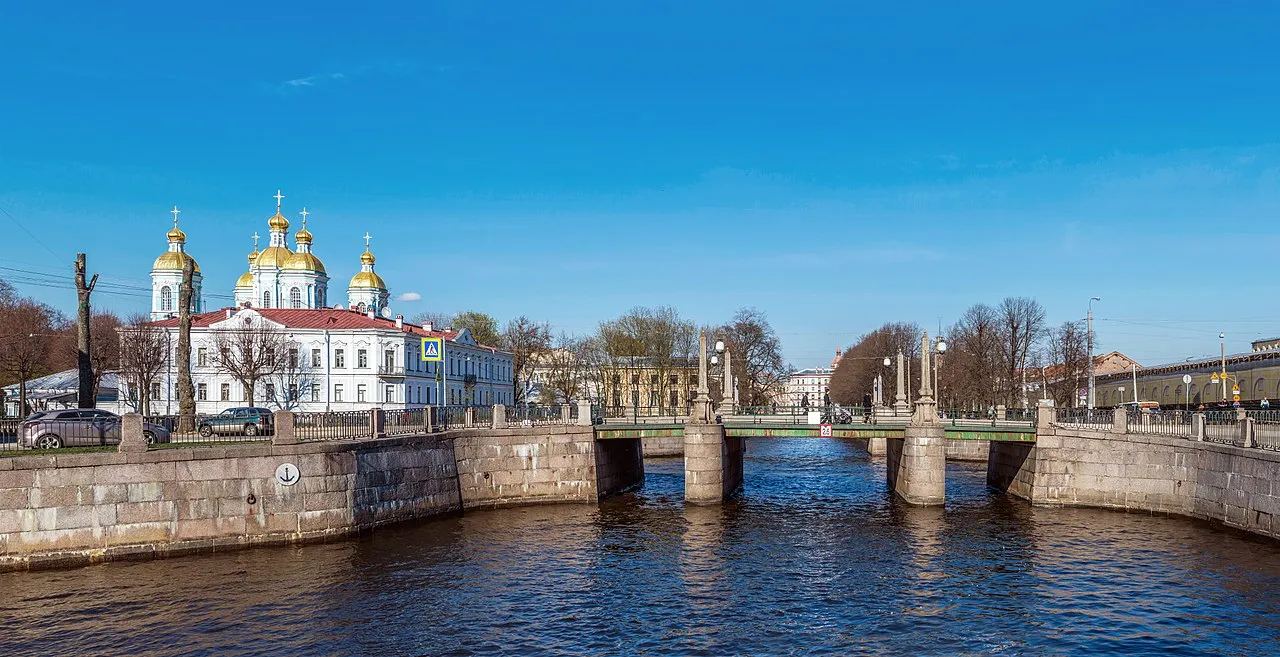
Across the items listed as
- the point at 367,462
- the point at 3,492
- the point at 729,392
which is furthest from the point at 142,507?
the point at 729,392

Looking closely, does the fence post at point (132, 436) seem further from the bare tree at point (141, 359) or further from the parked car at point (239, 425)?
the bare tree at point (141, 359)

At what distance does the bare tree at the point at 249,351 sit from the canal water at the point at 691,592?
41.3 meters

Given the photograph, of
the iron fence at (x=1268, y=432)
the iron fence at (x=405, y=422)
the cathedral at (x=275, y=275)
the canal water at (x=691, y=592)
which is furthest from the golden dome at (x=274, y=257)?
the iron fence at (x=1268, y=432)

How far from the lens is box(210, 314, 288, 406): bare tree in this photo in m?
72.1

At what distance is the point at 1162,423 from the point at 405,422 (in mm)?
31628

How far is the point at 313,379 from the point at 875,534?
55.1m

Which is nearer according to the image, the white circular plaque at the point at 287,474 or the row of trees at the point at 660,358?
the white circular plaque at the point at 287,474

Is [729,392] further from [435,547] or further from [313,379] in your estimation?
[313,379]

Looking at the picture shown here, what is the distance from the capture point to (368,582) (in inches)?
1067

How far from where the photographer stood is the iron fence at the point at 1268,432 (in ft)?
104

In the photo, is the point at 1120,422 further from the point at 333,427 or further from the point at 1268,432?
the point at 333,427

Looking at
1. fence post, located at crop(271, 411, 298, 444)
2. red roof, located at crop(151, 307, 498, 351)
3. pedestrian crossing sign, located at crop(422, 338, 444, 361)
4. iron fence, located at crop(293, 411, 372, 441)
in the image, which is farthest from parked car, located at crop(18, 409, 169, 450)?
red roof, located at crop(151, 307, 498, 351)

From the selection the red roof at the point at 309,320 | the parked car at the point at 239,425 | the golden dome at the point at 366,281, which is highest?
the golden dome at the point at 366,281

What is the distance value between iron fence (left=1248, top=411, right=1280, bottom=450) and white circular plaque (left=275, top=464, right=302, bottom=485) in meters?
31.0
